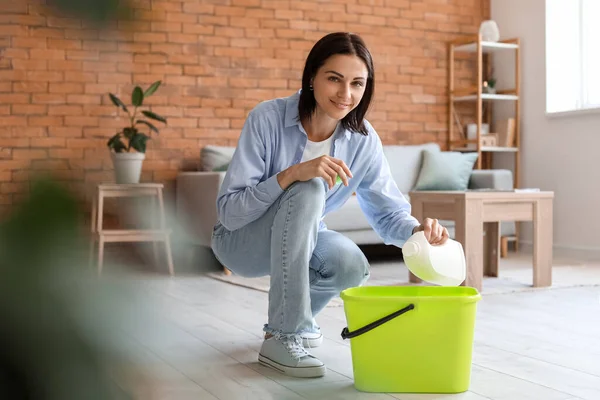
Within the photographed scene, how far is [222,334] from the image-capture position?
2.54m

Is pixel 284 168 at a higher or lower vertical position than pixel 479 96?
lower

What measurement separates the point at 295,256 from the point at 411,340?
35 centimetres

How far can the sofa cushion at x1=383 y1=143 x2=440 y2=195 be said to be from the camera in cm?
526

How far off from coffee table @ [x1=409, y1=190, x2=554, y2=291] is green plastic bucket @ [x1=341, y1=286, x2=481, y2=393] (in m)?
1.68

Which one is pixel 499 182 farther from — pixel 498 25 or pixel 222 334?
pixel 222 334

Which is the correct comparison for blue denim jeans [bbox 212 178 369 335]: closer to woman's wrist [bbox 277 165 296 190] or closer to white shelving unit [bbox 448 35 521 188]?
woman's wrist [bbox 277 165 296 190]

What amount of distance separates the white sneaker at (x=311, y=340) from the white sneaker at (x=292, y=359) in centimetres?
3

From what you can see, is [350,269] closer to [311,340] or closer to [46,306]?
[311,340]

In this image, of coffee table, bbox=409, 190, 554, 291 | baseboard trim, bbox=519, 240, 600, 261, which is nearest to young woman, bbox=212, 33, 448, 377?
coffee table, bbox=409, 190, 554, 291

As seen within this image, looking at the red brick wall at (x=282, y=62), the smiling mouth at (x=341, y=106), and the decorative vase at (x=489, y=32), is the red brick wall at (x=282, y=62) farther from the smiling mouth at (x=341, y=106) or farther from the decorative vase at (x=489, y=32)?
the smiling mouth at (x=341, y=106)

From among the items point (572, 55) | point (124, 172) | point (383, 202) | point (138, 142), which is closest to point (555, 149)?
point (572, 55)

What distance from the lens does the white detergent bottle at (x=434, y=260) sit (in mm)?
1681

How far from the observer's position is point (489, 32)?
560 cm

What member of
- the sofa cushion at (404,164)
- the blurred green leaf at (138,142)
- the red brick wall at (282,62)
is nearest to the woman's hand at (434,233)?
the red brick wall at (282,62)
